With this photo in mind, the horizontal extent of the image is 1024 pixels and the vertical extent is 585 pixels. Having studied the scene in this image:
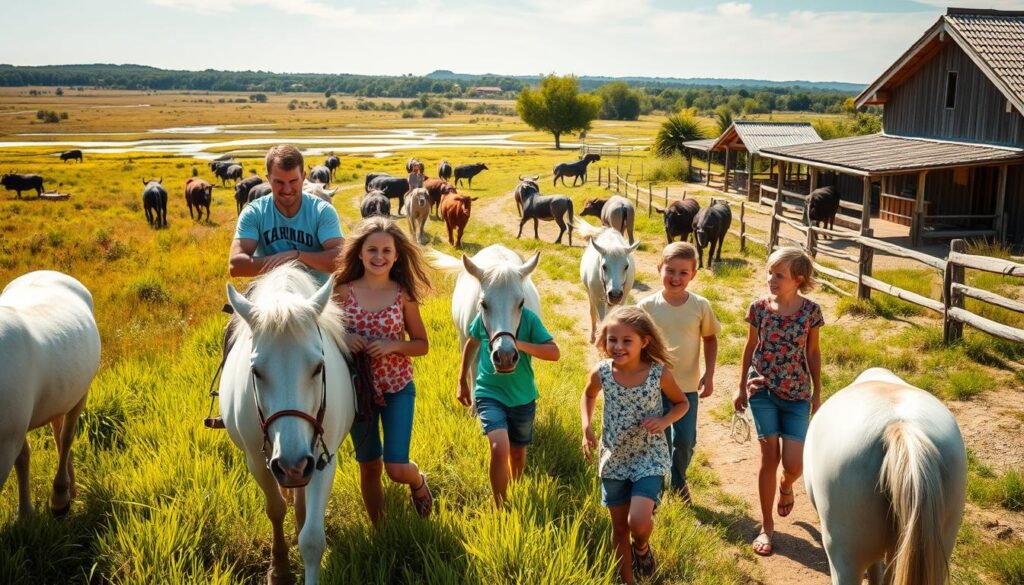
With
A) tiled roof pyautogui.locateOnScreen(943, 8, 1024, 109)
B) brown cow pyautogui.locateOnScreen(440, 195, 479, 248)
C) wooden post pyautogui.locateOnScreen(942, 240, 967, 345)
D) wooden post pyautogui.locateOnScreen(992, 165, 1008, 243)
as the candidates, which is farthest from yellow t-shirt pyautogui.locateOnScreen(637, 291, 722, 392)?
wooden post pyautogui.locateOnScreen(992, 165, 1008, 243)

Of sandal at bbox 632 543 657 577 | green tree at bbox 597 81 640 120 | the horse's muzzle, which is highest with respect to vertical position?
green tree at bbox 597 81 640 120

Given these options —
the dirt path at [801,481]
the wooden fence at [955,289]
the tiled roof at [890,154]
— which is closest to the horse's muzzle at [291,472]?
the dirt path at [801,481]

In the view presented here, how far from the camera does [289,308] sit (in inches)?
118

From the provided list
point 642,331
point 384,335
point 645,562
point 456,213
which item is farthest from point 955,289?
point 456,213

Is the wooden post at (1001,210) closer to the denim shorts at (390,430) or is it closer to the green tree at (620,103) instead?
the denim shorts at (390,430)

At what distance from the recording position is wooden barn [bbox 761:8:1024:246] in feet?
49.8

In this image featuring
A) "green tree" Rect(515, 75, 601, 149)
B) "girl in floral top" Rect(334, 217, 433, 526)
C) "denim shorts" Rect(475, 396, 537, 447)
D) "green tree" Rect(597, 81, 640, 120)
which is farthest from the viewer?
"green tree" Rect(597, 81, 640, 120)

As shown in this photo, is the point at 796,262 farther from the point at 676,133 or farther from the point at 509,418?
the point at 676,133

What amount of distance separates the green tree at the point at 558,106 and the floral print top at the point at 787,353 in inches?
2518

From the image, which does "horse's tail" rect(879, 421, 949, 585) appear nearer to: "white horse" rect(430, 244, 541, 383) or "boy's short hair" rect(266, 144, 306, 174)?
"white horse" rect(430, 244, 541, 383)

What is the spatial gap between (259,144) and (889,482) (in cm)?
6526

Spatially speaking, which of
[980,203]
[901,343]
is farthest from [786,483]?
[980,203]

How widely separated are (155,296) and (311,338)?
8765 mm

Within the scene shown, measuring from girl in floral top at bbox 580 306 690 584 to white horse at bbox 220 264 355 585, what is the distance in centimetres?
141
